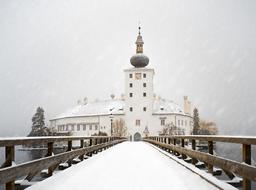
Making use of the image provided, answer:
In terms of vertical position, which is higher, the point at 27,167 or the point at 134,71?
the point at 134,71

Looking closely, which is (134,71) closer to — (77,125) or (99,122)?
(99,122)

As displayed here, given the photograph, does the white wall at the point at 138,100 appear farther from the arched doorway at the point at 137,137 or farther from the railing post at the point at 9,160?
the railing post at the point at 9,160

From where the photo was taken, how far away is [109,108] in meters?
105

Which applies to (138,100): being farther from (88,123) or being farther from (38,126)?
(38,126)

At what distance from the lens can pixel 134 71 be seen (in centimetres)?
9300

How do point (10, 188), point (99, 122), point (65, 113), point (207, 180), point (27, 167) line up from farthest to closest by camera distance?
1. point (65, 113)
2. point (99, 122)
3. point (207, 180)
4. point (27, 167)
5. point (10, 188)

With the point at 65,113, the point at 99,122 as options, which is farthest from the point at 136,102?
the point at 65,113

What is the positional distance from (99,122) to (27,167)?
97.8 meters

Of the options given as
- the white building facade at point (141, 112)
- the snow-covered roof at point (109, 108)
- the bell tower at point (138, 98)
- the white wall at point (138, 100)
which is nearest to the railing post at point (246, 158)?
the white building facade at point (141, 112)

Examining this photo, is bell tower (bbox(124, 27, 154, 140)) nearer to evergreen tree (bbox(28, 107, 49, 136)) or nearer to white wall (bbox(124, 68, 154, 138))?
white wall (bbox(124, 68, 154, 138))

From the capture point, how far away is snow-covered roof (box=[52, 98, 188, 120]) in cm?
9695

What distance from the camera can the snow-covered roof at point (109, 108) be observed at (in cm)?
9695

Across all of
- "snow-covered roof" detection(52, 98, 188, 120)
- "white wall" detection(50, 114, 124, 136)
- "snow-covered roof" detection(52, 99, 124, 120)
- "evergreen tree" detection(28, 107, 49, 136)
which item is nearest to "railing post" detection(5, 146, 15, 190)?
"evergreen tree" detection(28, 107, 49, 136)

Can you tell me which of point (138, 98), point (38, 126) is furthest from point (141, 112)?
point (38, 126)
